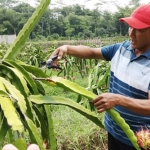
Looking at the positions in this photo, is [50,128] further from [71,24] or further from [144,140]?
[71,24]

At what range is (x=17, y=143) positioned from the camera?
86 centimetres

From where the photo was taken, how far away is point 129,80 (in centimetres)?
162

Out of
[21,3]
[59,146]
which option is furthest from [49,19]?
[59,146]

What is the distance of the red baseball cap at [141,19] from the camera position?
5.16 feet

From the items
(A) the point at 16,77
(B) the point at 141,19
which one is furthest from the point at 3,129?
(B) the point at 141,19

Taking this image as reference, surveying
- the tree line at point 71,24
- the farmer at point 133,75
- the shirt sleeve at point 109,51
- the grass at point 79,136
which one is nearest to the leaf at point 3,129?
the farmer at point 133,75

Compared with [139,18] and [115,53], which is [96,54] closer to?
[115,53]

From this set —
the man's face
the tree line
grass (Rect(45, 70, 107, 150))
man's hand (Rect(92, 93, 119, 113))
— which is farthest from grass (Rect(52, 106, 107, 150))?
the tree line

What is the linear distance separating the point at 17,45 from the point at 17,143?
59 centimetres

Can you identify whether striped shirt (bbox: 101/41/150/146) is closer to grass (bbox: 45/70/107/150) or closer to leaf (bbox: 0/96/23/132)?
leaf (bbox: 0/96/23/132)

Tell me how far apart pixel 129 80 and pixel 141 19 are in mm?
292

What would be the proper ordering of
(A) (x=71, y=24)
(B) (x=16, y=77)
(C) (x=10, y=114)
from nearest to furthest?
(C) (x=10, y=114) < (B) (x=16, y=77) < (A) (x=71, y=24)

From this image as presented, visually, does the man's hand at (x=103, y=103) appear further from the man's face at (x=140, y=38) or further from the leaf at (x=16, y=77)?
the man's face at (x=140, y=38)

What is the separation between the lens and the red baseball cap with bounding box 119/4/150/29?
1.57 metres
